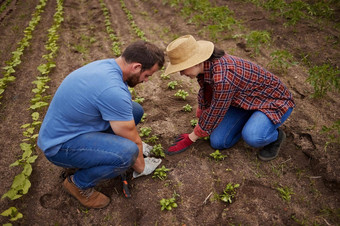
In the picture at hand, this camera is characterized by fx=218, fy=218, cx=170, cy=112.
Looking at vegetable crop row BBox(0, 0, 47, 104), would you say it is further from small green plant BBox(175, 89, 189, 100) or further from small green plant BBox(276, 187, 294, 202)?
small green plant BBox(276, 187, 294, 202)

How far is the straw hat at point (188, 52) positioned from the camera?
2.16 meters

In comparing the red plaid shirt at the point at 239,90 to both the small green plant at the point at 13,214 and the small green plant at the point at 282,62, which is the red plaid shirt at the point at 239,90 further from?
the small green plant at the point at 13,214

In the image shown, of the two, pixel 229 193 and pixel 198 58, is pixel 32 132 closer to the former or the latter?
pixel 198 58

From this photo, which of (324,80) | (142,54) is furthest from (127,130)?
(324,80)

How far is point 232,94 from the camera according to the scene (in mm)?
2250

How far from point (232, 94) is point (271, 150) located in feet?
2.93

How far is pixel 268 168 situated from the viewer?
8.13 feet

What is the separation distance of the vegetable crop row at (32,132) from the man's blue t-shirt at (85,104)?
0.67 meters

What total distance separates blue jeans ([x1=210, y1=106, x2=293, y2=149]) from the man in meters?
1.06

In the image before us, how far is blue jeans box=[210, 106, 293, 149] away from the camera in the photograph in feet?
7.72

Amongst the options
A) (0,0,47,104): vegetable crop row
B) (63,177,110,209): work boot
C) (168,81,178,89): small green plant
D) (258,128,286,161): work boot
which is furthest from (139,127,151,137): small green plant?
(0,0,47,104): vegetable crop row

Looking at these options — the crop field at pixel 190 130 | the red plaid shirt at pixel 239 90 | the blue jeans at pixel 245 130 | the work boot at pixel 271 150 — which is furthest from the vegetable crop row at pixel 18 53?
the work boot at pixel 271 150

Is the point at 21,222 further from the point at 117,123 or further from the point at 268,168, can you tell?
the point at 268,168

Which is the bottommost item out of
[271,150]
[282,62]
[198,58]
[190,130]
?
[190,130]
